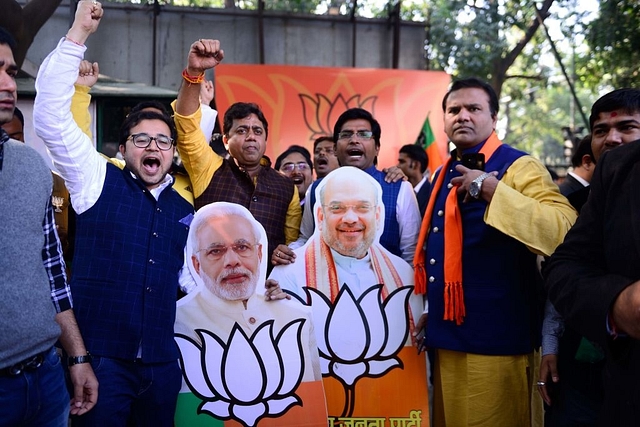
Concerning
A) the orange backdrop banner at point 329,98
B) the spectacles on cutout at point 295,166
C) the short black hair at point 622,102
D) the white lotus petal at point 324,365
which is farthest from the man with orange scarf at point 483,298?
the orange backdrop banner at point 329,98

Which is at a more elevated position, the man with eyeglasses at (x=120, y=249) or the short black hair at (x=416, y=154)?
the short black hair at (x=416, y=154)

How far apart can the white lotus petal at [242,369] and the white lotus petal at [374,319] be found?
0.56m

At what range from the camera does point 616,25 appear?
32.8ft

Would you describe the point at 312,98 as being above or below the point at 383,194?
above

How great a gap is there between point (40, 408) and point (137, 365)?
561 mm

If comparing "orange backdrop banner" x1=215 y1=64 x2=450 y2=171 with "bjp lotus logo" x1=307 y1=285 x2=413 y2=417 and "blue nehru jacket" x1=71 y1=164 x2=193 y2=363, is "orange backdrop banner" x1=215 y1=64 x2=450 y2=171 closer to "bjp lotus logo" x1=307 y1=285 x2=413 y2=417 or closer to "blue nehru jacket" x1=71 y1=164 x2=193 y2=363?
"bjp lotus logo" x1=307 y1=285 x2=413 y2=417

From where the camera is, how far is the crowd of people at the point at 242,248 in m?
2.10

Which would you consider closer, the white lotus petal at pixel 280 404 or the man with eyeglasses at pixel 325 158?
the white lotus petal at pixel 280 404

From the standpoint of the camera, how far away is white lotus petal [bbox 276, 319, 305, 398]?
2959mm

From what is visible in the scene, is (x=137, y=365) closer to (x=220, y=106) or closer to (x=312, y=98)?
(x=220, y=106)

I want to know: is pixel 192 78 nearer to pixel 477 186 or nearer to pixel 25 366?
pixel 477 186

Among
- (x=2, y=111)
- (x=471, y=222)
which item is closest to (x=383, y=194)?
(x=471, y=222)

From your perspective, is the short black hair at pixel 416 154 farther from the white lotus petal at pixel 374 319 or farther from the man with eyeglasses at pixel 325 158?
the white lotus petal at pixel 374 319

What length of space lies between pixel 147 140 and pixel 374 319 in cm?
139
